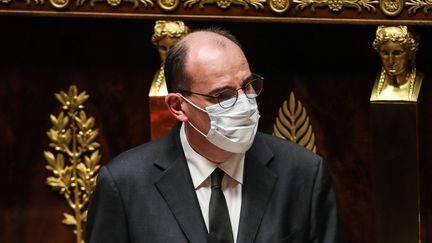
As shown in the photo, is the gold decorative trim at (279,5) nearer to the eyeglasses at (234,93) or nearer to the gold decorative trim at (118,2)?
the gold decorative trim at (118,2)

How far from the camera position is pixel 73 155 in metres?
2.00

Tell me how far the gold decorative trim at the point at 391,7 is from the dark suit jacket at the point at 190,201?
338mm

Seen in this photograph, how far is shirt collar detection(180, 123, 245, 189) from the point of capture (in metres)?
1.48

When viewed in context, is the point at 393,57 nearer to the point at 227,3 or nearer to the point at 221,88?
the point at 227,3

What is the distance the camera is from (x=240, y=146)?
146 cm

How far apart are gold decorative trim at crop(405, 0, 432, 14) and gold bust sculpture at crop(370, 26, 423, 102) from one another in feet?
0.13

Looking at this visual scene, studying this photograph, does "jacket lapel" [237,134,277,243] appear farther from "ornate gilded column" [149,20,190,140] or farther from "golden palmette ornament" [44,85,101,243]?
"golden palmette ornament" [44,85,101,243]

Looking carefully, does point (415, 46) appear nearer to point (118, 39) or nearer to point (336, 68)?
point (336, 68)

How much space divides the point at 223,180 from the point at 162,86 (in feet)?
1.40

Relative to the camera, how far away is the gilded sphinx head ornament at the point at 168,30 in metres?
1.83

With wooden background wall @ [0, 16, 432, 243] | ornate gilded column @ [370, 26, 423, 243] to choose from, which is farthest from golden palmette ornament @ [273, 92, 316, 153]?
ornate gilded column @ [370, 26, 423, 243]

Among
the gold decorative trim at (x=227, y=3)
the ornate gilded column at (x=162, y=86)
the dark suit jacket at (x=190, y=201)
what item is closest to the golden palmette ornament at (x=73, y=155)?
the ornate gilded column at (x=162, y=86)

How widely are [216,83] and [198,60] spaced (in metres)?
0.04

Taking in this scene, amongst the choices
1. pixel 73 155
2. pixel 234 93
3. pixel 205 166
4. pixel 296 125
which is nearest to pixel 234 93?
pixel 234 93
